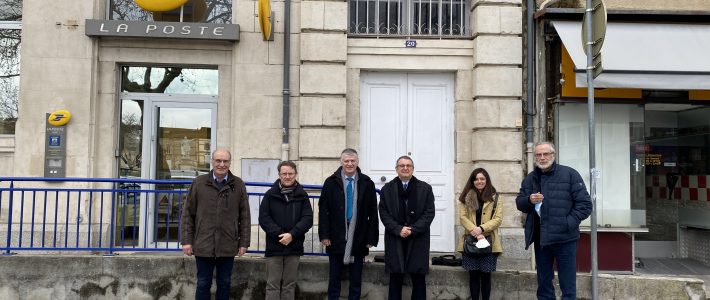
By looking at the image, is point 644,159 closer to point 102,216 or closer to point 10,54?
point 102,216

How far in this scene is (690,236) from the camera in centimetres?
974

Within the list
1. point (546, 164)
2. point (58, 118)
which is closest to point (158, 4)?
point (58, 118)

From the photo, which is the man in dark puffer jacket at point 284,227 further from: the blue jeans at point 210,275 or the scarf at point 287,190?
the blue jeans at point 210,275

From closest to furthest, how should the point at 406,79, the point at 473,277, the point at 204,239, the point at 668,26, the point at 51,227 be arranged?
the point at 204,239 < the point at 473,277 < the point at 51,227 < the point at 668,26 < the point at 406,79

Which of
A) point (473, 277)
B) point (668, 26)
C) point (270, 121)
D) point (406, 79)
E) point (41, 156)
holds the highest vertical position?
point (668, 26)

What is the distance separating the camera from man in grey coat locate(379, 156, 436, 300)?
236 inches

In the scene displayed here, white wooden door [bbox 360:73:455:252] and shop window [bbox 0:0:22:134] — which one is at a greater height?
shop window [bbox 0:0:22:134]

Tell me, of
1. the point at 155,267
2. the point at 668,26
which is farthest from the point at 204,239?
the point at 668,26

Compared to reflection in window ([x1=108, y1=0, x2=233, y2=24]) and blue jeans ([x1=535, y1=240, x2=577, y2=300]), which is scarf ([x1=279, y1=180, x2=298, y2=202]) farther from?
reflection in window ([x1=108, y1=0, x2=233, y2=24])

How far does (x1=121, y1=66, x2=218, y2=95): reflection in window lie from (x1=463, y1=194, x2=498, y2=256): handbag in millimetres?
5083

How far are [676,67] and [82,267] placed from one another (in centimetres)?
846


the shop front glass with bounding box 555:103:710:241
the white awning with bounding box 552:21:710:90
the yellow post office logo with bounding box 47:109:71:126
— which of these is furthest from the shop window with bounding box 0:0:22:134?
the shop front glass with bounding box 555:103:710:241

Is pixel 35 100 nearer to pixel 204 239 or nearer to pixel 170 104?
pixel 170 104

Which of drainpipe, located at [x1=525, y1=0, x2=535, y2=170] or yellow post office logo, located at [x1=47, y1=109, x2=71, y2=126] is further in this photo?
drainpipe, located at [x1=525, y1=0, x2=535, y2=170]
